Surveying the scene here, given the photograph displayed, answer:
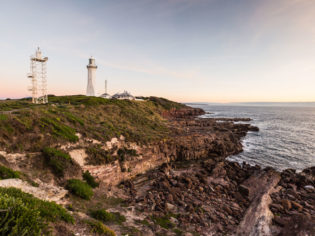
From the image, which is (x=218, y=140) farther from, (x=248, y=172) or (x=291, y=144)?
(x=291, y=144)

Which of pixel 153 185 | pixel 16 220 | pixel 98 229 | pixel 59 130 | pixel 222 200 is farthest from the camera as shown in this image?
pixel 153 185

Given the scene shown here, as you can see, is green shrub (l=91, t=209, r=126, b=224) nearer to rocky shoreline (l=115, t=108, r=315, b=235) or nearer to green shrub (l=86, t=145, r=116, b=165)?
rocky shoreline (l=115, t=108, r=315, b=235)

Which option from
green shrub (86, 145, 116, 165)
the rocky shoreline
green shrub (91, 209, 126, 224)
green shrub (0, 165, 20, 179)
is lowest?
the rocky shoreline

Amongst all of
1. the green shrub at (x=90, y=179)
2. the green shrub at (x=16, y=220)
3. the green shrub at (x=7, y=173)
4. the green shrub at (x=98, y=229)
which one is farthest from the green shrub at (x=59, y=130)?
the green shrub at (x=16, y=220)

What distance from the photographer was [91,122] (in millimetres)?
23047

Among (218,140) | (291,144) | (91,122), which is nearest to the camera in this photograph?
(91,122)

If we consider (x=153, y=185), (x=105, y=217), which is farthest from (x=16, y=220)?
(x=153, y=185)

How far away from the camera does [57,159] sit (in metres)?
13.6

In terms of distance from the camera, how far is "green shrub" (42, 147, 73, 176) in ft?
42.9

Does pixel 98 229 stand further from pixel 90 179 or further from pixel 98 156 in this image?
pixel 98 156

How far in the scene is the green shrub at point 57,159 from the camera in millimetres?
13062

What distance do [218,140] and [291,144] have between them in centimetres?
1997

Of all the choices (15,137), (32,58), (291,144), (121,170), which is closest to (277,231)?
(121,170)

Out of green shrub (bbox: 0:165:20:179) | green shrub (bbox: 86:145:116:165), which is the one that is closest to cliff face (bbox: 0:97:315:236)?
green shrub (bbox: 86:145:116:165)
